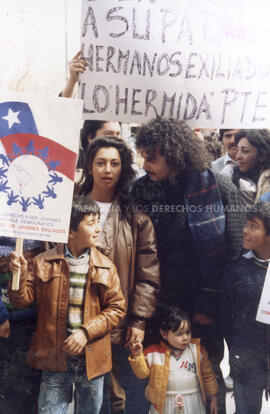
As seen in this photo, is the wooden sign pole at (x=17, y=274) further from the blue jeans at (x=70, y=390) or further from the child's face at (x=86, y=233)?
the blue jeans at (x=70, y=390)

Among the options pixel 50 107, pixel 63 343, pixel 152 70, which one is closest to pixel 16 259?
pixel 63 343

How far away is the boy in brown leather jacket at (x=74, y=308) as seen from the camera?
327cm

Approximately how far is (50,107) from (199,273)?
1456 millimetres

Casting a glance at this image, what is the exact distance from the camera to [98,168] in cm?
334

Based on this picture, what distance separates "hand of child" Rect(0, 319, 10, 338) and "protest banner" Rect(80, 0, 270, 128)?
1.44 m

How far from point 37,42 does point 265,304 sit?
228 centimetres

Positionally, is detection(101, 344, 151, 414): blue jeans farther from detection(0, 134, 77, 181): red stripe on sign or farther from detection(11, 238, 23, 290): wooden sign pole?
detection(0, 134, 77, 181): red stripe on sign

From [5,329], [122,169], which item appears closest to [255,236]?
[122,169]

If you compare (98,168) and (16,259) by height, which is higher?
(98,168)

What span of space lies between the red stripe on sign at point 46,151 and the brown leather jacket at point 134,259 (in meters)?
0.41

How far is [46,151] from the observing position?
10.5ft

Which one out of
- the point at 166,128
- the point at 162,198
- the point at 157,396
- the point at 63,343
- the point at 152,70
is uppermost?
the point at 152,70

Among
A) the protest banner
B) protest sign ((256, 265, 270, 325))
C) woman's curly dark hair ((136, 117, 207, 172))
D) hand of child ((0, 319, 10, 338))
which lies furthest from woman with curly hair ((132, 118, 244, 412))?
hand of child ((0, 319, 10, 338))

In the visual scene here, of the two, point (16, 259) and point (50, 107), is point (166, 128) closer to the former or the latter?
point (50, 107)
